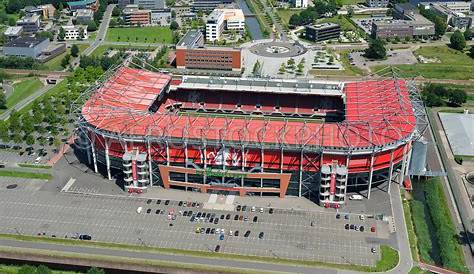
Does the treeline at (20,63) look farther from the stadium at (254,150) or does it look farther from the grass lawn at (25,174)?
the grass lawn at (25,174)

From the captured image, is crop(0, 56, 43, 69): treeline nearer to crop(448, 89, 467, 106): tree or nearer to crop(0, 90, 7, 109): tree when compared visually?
crop(0, 90, 7, 109): tree

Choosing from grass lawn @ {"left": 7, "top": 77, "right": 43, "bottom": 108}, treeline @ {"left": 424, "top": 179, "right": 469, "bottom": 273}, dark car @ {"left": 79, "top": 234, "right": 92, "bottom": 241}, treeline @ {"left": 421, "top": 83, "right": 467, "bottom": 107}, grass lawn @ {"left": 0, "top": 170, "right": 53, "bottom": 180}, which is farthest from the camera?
grass lawn @ {"left": 7, "top": 77, "right": 43, "bottom": 108}

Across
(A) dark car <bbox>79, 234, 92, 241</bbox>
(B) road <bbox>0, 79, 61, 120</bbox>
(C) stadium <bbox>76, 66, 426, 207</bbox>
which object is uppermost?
(C) stadium <bbox>76, 66, 426, 207</bbox>

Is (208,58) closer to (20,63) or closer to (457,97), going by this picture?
(20,63)

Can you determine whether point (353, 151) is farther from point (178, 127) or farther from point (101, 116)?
point (101, 116)

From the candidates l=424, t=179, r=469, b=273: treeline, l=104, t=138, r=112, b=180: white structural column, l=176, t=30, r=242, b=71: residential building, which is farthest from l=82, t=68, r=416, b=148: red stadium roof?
l=176, t=30, r=242, b=71: residential building
